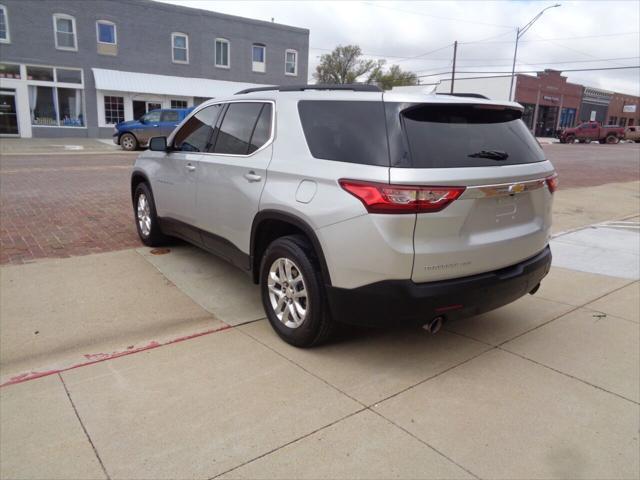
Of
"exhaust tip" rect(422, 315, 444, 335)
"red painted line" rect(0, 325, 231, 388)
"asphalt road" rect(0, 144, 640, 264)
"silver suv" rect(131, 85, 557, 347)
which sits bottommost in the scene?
"red painted line" rect(0, 325, 231, 388)

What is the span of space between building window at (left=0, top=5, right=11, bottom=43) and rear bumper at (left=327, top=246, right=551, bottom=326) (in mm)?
28660

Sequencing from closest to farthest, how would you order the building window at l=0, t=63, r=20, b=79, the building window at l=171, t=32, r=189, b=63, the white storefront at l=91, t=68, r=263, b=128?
1. the building window at l=0, t=63, r=20, b=79
2. the white storefront at l=91, t=68, r=263, b=128
3. the building window at l=171, t=32, r=189, b=63

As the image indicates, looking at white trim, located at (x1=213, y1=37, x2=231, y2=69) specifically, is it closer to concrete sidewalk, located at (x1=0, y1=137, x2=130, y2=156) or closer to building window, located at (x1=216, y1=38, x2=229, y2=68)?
building window, located at (x1=216, y1=38, x2=229, y2=68)

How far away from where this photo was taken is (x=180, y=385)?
10.7 feet

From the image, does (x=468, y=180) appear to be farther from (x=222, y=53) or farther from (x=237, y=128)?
(x=222, y=53)

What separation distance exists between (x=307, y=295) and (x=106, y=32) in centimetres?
2931

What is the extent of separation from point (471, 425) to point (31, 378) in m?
2.75

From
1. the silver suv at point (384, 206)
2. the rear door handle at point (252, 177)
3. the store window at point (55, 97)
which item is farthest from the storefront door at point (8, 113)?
the rear door handle at point (252, 177)

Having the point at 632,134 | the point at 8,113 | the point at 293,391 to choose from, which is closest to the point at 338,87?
the point at 293,391

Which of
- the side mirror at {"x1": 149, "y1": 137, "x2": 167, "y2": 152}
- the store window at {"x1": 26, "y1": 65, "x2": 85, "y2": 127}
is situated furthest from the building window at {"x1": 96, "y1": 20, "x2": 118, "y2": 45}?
the side mirror at {"x1": 149, "y1": 137, "x2": 167, "y2": 152}

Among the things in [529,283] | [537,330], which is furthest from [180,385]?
[537,330]

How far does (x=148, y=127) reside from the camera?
831 inches

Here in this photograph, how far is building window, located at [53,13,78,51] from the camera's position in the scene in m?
26.3

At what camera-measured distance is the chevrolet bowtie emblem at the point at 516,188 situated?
10.9 feet
